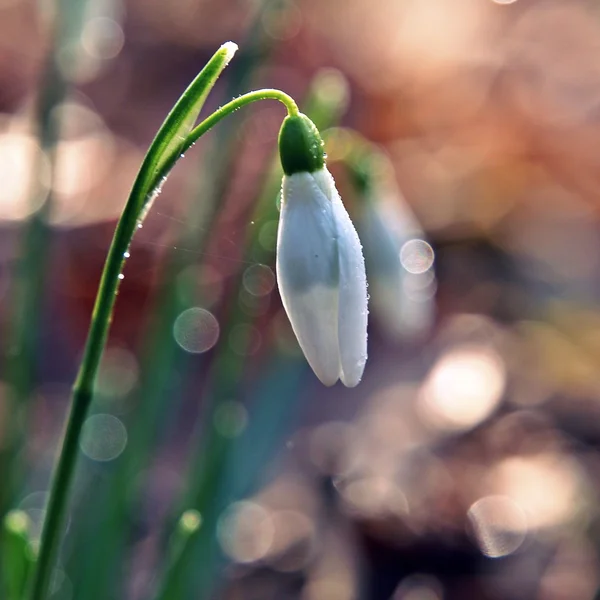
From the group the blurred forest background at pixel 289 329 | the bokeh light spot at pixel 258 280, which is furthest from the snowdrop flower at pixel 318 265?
the bokeh light spot at pixel 258 280

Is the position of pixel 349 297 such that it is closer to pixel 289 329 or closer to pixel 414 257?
pixel 414 257

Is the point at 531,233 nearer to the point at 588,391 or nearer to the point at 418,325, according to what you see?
the point at 588,391

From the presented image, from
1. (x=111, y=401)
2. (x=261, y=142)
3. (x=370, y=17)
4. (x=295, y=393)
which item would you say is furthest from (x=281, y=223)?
(x=370, y=17)

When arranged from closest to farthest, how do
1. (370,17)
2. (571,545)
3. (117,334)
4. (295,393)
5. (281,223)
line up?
(281,223) → (295,393) → (571,545) → (117,334) → (370,17)

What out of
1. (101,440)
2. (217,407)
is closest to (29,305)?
(217,407)

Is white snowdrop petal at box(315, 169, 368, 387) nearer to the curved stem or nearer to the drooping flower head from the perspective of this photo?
the curved stem

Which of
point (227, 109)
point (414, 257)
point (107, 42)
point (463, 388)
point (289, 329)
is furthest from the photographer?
point (107, 42)
